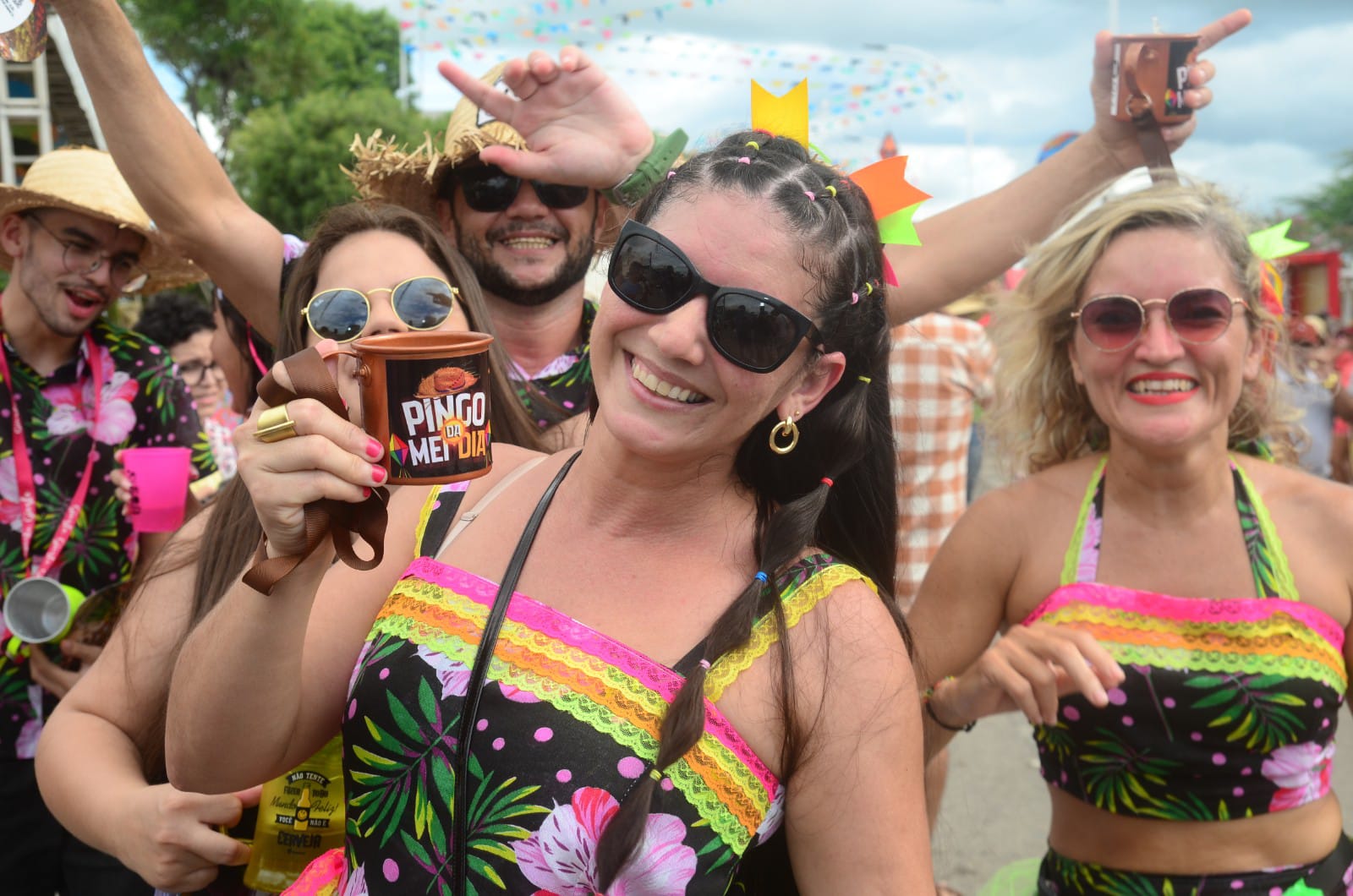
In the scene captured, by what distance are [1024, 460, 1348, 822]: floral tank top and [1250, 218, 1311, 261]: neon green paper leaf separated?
73 cm

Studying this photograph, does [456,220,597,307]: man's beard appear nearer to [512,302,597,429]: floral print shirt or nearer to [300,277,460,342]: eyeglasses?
[512,302,597,429]: floral print shirt

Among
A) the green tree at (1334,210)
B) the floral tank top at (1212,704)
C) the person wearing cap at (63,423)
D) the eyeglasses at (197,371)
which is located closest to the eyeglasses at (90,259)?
the person wearing cap at (63,423)

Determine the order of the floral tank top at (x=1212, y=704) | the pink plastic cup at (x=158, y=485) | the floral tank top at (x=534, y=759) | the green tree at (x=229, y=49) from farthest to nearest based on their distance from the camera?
the green tree at (x=229, y=49) → the pink plastic cup at (x=158, y=485) → the floral tank top at (x=1212, y=704) → the floral tank top at (x=534, y=759)

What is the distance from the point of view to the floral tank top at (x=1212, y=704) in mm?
2354

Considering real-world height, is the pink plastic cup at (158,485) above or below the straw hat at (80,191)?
below

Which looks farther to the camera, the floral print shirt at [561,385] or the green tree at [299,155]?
the green tree at [299,155]

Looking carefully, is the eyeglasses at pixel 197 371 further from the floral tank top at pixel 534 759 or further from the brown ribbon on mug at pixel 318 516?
the brown ribbon on mug at pixel 318 516

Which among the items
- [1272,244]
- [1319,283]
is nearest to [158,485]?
[1272,244]

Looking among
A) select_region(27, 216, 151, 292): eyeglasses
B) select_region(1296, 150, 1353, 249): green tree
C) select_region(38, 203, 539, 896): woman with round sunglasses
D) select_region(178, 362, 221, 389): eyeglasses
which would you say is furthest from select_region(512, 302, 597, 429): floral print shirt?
select_region(1296, 150, 1353, 249): green tree

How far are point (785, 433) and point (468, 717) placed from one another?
64 cm

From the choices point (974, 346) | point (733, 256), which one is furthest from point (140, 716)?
point (974, 346)

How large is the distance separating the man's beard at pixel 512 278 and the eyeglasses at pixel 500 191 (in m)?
0.09

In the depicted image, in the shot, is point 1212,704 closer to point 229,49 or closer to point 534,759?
point 534,759

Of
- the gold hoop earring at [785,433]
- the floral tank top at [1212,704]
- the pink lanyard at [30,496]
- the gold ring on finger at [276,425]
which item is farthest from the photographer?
the pink lanyard at [30,496]
